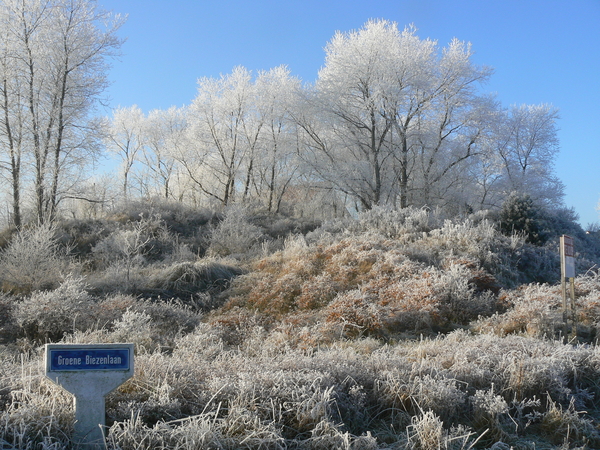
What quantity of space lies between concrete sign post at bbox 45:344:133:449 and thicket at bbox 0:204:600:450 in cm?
13

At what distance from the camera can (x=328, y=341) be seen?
7094mm

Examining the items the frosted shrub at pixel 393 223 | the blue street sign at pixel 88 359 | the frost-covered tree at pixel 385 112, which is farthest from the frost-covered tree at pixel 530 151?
the blue street sign at pixel 88 359

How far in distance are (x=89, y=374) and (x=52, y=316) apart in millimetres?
4332

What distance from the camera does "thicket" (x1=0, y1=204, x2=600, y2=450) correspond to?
11.6 feet

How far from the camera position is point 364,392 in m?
4.25

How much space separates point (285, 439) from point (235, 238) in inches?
504

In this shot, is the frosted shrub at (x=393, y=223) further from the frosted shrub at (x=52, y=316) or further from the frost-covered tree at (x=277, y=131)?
the frost-covered tree at (x=277, y=131)

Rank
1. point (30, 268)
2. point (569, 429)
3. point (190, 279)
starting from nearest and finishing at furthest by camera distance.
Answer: point (569, 429)
point (30, 268)
point (190, 279)

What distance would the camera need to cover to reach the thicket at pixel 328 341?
3.54 metres

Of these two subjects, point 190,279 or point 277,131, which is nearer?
point 190,279

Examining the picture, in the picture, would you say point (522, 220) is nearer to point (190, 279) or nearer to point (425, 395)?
point (190, 279)

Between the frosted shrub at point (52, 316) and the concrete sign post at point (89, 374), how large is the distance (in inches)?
149

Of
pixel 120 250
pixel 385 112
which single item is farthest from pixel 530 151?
pixel 120 250

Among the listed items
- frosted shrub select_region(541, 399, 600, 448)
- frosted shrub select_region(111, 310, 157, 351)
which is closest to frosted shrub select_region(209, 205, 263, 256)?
frosted shrub select_region(111, 310, 157, 351)
